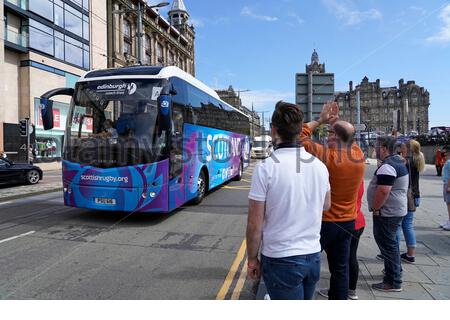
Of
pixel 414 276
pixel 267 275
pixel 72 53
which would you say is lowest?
pixel 414 276

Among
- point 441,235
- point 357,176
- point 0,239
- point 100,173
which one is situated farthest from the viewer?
point 100,173

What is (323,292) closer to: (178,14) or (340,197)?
(340,197)

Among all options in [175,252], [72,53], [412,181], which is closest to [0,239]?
[175,252]

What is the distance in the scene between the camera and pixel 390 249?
12.8ft

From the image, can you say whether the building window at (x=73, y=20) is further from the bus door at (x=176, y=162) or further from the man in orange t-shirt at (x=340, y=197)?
the man in orange t-shirt at (x=340, y=197)

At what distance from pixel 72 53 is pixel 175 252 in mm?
30402

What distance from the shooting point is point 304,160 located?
2.31m

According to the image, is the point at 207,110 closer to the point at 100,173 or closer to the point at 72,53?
the point at 100,173

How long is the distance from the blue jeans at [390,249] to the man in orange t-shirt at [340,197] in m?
1.01

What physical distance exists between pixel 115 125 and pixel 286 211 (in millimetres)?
5561

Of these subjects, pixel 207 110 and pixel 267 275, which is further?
pixel 207 110

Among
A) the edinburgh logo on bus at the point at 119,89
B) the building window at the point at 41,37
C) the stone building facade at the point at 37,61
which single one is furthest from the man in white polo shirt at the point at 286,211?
the building window at the point at 41,37

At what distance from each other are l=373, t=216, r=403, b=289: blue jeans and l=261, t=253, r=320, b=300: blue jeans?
2114 mm

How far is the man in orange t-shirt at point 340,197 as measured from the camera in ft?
10.1
